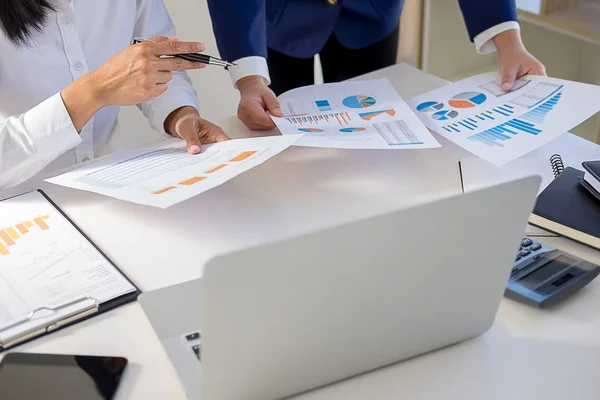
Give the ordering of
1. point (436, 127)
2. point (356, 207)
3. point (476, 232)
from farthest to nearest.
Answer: point (436, 127) → point (356, 207) → point (476, 232)

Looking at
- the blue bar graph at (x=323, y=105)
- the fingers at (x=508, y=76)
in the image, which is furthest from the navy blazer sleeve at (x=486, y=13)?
the blue bar graph at (x=323, y=105)

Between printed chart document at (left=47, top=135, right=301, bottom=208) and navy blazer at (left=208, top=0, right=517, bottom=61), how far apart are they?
0.36 meters

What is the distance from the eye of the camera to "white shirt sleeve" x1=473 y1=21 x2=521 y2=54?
162cm

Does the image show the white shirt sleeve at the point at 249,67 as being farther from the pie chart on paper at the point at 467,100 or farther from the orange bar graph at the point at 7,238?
the orange bar graph at the point at 7,238

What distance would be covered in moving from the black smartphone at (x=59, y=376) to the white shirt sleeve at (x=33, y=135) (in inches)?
18.4

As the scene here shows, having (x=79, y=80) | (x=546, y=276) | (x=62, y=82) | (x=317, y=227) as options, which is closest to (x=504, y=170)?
(x=546, y=276)

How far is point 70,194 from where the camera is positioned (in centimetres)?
125

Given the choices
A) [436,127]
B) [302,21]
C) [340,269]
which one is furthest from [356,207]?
[302,21]

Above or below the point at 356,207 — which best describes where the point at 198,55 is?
above

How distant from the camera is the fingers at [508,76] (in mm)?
1472

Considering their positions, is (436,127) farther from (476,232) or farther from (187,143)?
(476,232)

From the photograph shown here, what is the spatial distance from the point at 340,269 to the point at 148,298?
12.5 inches

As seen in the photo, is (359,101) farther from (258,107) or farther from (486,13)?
(486,13)

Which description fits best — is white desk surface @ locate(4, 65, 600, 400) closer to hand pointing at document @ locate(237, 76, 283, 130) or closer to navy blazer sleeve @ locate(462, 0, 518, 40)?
hand pointing at document @ locate(237, 76, 283, 130)
